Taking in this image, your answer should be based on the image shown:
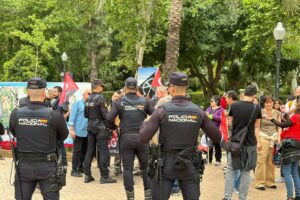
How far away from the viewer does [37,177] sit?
17.6 ft

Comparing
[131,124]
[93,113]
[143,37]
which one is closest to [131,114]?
[131,124]

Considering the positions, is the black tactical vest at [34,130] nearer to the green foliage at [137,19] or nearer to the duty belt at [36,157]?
the duty belt at [36,157]

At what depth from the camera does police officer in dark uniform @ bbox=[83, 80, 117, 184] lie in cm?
942

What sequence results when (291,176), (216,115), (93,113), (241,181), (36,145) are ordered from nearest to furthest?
(36,145), (241,181), (291,176), (93,113), (216,115)

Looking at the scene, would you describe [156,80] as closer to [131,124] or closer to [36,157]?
[131,124]

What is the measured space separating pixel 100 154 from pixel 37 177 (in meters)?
4.14

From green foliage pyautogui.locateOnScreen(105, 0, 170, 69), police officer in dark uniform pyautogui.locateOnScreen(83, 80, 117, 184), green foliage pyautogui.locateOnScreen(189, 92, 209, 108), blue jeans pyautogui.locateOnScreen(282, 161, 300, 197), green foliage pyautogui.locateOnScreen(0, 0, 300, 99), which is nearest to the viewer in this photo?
blue jeans pyautogui.locateOnScreen(282, 161, 300, 197)

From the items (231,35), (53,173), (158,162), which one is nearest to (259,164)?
(158,162)

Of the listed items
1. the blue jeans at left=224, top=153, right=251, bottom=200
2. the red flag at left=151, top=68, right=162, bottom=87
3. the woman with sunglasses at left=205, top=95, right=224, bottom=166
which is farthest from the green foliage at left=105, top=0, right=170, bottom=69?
the blue jeans at left=224, top=153, right=251, bottom=200

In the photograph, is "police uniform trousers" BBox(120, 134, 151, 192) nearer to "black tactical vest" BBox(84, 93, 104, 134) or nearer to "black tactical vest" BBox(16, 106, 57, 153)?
"black tactical vest" BBox(84, 93, 104, 134)

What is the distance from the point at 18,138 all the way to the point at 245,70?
29.1m

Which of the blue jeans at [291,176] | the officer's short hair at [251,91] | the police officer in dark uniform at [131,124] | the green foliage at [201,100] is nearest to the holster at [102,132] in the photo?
the police officer in dark uniform at [131,124]

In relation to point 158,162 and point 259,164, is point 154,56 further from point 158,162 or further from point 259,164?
point 158,162

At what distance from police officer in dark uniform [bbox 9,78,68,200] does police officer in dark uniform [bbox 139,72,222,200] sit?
103 cm
